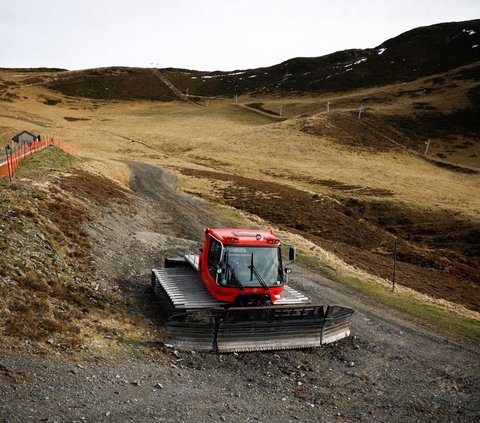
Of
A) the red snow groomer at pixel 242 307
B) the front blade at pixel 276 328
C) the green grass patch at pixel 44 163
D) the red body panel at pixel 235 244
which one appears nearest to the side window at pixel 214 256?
the red snow groomer at pixel 242 307

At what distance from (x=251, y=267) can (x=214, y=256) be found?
1319 mm

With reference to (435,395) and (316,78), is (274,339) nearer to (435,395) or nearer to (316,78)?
(435,395)

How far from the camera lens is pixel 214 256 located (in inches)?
603

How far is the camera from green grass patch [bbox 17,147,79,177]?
99.1ft

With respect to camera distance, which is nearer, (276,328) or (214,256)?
(276,328)

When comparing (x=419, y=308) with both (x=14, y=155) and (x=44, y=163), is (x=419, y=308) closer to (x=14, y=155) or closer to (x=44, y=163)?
(x=44, y=163)

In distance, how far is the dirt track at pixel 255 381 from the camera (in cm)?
978

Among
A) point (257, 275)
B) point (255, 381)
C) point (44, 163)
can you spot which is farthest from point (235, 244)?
point (44, 163)

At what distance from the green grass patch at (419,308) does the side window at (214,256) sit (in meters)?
9.27

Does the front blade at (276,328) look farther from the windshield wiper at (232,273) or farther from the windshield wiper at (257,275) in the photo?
the windshield wiper at (232,273)

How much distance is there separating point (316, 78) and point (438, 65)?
3476 cm

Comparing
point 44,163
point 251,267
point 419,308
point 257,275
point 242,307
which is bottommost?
point 419,308

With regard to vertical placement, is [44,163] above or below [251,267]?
above

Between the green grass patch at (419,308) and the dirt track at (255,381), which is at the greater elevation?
the dirt track at (255,381)
